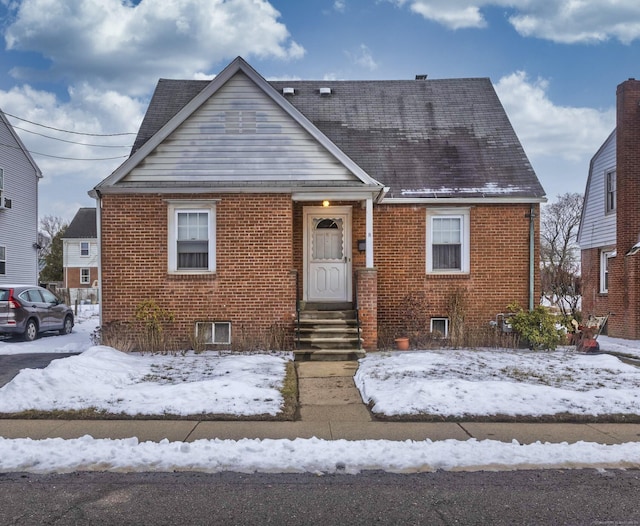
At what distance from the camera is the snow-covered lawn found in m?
7.07

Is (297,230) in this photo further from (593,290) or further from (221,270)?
(593,290)

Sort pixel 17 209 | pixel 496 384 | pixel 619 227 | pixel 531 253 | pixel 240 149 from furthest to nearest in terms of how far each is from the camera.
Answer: pixel 17 209, pixel 619 227, pixel 531 253, pixel 240 149, pixel 496 384

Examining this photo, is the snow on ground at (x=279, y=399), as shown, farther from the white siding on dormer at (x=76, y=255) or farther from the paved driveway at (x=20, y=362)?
the white siding on dormer at (x=76, y=255)

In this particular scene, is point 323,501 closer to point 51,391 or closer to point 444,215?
point 51,391

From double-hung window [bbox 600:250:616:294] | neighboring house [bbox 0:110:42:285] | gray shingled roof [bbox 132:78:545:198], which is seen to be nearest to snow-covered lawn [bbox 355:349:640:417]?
gray shingled roof [bbox 132:78:545:198]

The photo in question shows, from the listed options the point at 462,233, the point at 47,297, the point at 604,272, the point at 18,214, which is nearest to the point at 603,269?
the point at 604,272

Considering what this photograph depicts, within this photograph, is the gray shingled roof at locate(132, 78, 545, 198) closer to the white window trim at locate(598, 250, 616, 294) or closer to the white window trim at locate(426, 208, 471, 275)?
the white window trim at locate(426, 208, 471, 275)

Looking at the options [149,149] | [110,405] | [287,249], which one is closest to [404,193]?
[287,249]

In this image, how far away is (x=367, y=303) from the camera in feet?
39.8

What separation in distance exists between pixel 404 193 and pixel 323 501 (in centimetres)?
999

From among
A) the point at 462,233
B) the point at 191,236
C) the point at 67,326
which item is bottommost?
the point at 67,326

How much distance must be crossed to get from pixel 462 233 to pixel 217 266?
236 inches

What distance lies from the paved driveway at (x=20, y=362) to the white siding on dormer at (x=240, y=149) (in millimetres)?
4149

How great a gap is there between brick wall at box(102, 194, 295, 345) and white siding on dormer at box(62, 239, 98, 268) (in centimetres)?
3861
